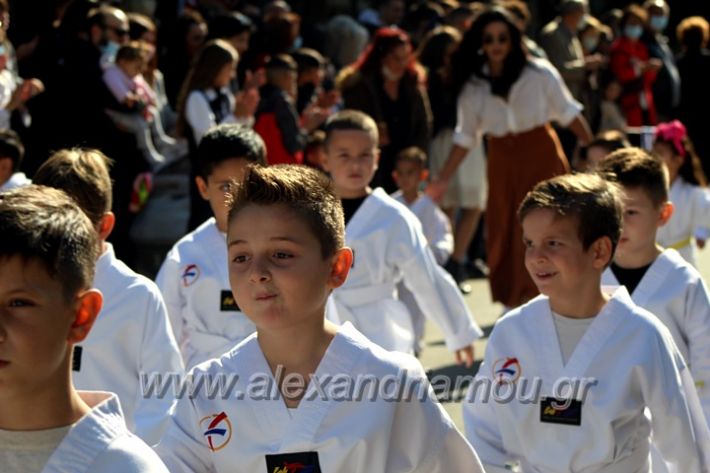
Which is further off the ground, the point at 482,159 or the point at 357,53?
the point at 357,53

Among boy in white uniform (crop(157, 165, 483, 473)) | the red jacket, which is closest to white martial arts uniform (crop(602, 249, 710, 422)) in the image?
boy in white uniform (crop(157, 165, 483, 473))

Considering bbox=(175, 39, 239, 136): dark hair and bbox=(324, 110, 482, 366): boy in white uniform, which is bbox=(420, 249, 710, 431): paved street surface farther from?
bbox=(175, 39, 239, 136): dark hair

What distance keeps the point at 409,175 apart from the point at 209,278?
13.8ft

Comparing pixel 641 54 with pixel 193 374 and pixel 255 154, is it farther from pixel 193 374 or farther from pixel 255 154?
pixel 193 374

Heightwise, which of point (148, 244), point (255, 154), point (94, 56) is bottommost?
point (148, 244)

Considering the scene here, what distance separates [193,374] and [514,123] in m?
6.67

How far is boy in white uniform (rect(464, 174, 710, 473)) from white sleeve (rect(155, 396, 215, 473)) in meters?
1.23

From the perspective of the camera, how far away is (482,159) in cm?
1248

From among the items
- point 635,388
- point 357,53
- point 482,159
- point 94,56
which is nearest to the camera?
point 635,388

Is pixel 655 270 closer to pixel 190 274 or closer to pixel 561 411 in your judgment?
pixel 561 411

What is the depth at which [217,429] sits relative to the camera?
150 inches

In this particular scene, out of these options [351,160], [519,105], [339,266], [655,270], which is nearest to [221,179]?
[351,160]

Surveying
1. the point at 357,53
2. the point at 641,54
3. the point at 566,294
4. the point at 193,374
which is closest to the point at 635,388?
the point at 566,294

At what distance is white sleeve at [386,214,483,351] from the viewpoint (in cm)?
677
